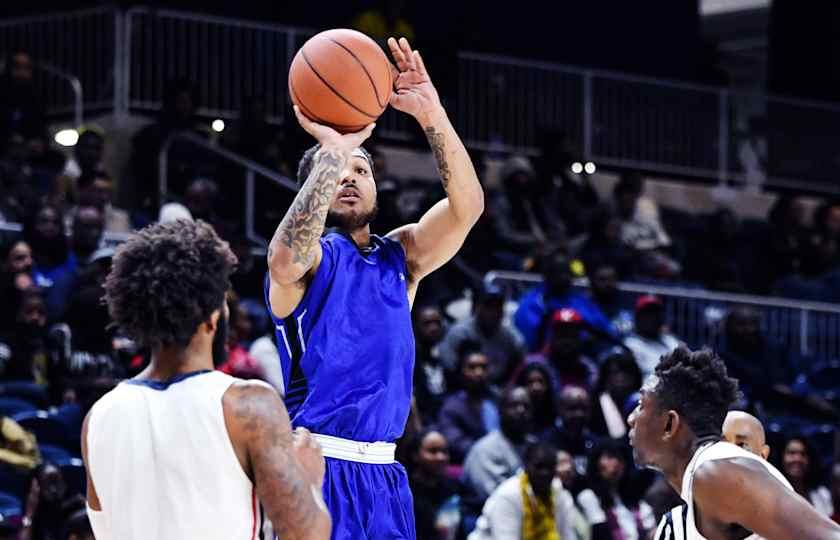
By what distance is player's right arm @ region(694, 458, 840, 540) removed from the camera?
5000 millimetres

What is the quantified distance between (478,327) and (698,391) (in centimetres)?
654

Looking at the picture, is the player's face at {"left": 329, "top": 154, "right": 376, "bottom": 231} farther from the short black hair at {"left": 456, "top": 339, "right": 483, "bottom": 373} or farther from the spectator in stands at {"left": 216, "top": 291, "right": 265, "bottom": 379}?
the short black hair at {"left": 456, "top": 339, "right": 483, "bottom": 373}

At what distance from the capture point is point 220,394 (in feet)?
13.8

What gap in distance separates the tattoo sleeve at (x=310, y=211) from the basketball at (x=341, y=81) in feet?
0.59

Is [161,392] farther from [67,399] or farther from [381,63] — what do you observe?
[67,399]

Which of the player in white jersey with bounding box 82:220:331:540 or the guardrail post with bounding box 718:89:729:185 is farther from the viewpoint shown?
the guardrail post with bounding box 718:89:729:185

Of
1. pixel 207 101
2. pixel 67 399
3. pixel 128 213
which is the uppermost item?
pixel 207 101

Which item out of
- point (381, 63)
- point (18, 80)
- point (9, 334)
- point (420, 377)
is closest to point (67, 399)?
point (9, 334)

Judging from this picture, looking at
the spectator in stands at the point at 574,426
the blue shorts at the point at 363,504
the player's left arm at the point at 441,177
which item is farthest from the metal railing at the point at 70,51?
the blue shorts at the point at 363,504

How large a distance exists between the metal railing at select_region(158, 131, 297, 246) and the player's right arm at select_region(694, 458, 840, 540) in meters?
8.24

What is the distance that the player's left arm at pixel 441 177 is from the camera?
20.2 feet

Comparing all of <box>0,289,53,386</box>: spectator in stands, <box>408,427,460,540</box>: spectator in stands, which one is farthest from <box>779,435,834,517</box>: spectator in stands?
<box>0,289,53,386</box>: spectator in stands

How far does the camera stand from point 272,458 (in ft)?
13.7

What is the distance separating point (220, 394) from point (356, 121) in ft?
5.58
